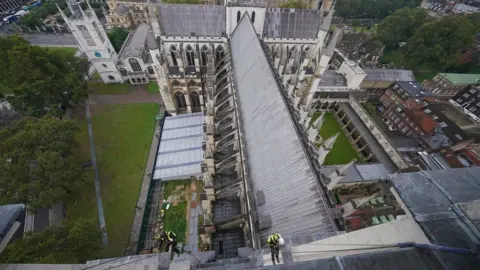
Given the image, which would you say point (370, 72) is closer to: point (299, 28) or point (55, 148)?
point (299, 28)

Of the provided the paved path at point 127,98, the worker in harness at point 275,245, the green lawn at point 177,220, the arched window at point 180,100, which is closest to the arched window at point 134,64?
the paved path at point 127,98

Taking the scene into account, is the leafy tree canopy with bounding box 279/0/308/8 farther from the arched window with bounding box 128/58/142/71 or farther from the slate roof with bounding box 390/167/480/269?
the slate roof with bounding box 390/167/480/269

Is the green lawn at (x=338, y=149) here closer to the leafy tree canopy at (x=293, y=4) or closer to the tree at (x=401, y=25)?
the leafy tree canopy at (x=293, y=4)

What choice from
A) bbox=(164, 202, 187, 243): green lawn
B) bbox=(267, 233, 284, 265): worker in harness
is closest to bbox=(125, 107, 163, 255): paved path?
bbox=(164, 202, 187, 243): green lawn

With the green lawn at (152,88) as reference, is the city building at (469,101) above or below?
below

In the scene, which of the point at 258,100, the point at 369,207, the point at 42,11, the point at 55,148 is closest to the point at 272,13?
the point at 258,100

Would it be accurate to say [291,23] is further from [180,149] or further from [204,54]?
[180,149]

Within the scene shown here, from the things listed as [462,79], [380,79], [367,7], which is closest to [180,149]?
[380,79]
